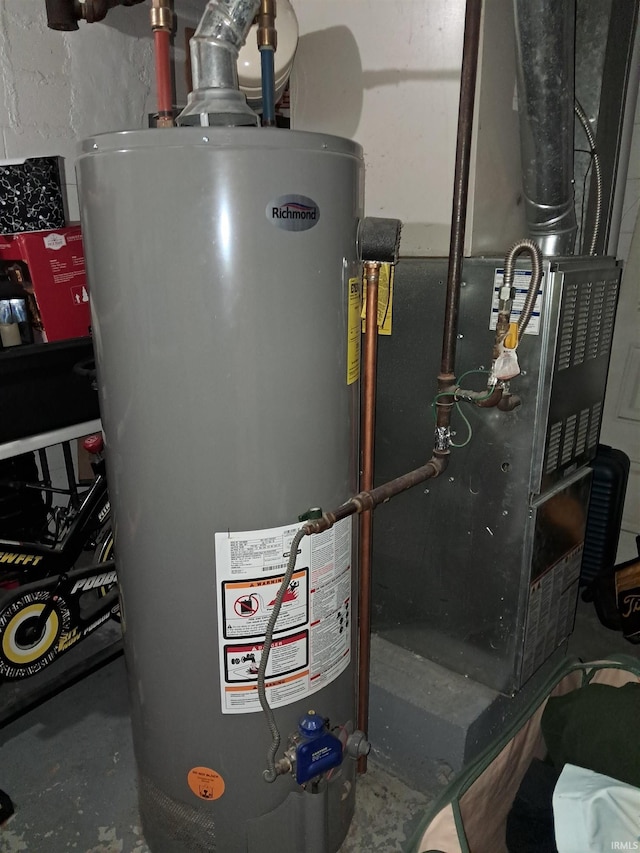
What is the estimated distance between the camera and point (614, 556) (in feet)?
7.80

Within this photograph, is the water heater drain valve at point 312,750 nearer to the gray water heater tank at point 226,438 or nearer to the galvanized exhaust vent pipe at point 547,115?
the gray water heater tank at point 226,438

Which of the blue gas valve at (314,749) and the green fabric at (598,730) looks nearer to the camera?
the blue gas valve at (314,749)

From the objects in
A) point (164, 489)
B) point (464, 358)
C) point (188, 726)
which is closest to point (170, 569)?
point (164, 489)

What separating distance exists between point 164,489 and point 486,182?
1.01 meters

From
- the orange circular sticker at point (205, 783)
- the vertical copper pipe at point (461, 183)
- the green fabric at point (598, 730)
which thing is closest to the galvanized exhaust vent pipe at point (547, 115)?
the vertical copper pipe at point (461, 183)

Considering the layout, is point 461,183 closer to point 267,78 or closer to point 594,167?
point 267,78

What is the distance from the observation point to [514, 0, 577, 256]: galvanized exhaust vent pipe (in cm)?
121

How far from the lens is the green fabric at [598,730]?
125 centimetres

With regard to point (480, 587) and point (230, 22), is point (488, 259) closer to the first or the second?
point (230, 22)

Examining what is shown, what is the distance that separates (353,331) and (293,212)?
0.26 meters

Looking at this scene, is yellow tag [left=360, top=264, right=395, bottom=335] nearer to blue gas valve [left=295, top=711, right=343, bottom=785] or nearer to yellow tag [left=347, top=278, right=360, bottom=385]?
yellow tag [left=347, top=278, right=360, bottom=385]

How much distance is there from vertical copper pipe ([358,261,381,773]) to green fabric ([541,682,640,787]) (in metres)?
0.44

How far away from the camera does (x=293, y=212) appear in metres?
0.94

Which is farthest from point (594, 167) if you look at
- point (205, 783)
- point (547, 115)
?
point (205, 783)
